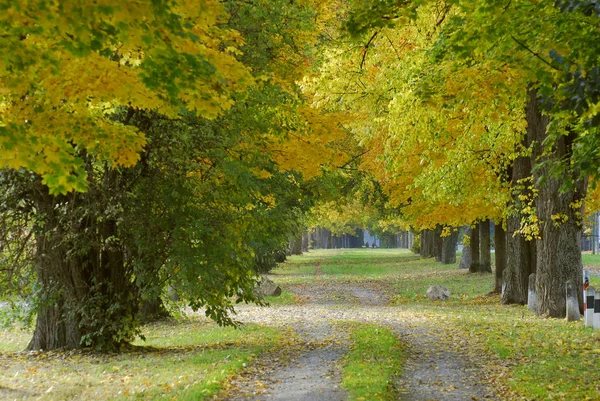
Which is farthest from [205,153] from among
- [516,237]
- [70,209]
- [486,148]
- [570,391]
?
[516,237]

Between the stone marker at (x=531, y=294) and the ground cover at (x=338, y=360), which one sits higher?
the stone marker at (x=531, y=294)

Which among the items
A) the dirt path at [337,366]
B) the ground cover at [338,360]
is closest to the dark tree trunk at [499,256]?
the ground cover at [338,360]

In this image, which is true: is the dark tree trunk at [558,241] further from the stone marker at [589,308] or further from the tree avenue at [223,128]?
the stone marker at [589,308]

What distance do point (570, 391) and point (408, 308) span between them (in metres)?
14.1

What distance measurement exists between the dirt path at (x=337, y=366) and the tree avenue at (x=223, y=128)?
181cm

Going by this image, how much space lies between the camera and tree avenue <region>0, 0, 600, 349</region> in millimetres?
6848

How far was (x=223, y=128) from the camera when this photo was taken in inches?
533

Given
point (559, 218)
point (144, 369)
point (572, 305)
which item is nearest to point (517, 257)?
point (559, 218)

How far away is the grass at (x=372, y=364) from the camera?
9444mm

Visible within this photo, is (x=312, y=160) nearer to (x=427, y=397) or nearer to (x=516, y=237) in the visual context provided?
(x=516, y=237)

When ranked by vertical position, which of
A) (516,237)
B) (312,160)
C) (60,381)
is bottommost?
(60,381)

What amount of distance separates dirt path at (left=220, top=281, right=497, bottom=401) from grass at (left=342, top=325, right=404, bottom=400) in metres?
0.15

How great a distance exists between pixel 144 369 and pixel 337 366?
2.82 metres

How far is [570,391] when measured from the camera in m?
9.50
